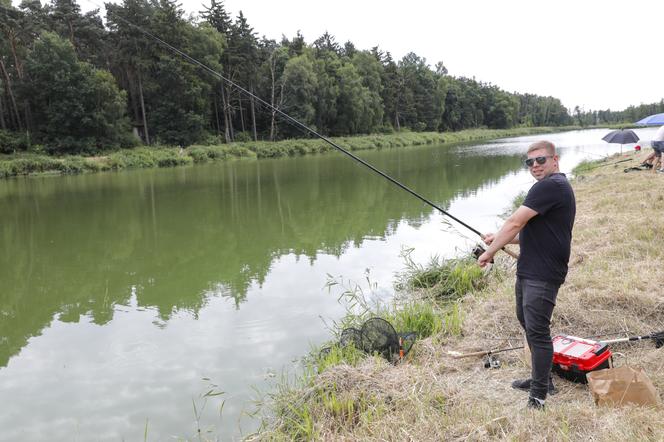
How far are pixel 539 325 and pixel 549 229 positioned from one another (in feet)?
1.95

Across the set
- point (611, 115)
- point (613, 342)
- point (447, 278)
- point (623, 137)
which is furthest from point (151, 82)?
point (611, 115)

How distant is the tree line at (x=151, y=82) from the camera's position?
3167 cm

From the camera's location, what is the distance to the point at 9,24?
32.3 meters

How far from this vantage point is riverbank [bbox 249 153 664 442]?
2695 millimetres

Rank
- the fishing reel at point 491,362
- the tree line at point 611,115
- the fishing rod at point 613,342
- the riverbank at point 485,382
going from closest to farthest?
the riverbank at point 485,382, the fishing rod at point 613,342, the fishing reel at point 491,362, the tree line at point 611,115

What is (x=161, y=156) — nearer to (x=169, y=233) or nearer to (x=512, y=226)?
(x=169, y=233)

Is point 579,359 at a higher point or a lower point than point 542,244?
lower

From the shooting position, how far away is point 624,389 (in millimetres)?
2777

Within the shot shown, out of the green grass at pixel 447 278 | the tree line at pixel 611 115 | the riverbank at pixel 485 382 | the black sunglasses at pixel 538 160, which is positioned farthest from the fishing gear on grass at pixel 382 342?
the tree line at pixel 611 115

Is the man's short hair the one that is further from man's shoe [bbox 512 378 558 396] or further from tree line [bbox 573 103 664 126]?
tree line [bbox 573 103 664 126]

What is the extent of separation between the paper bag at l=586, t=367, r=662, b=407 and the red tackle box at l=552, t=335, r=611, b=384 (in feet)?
0.80

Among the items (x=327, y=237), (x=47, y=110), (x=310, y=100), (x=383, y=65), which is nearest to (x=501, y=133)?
(x=383, y=65)

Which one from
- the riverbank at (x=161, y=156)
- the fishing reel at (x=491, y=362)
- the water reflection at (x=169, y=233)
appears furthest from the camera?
the riverbank at (x=161, y=156)

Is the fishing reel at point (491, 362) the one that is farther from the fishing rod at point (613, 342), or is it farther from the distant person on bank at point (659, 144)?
the distant person on bank at point (659, 144)
